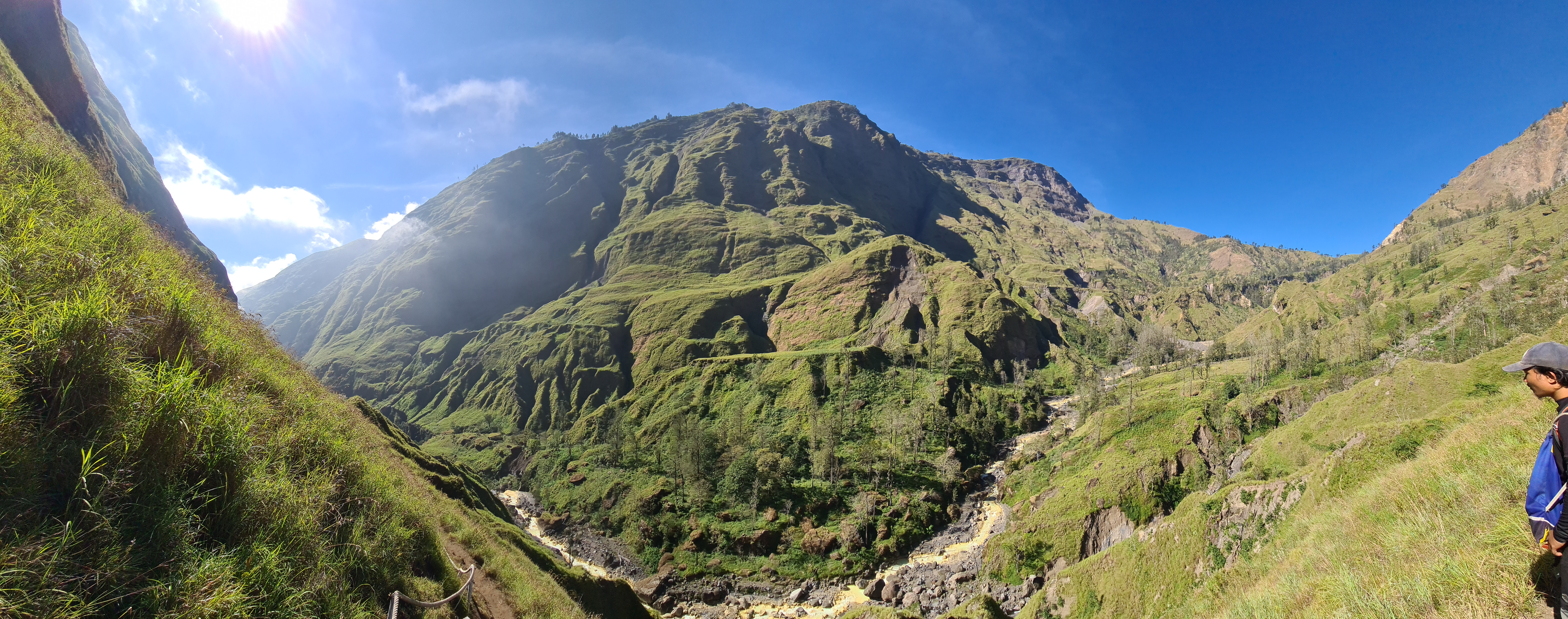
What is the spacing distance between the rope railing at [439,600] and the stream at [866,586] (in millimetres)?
30657

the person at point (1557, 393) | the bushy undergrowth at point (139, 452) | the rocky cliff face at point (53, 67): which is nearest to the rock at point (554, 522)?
the rocky cliff face at point (53, 67)

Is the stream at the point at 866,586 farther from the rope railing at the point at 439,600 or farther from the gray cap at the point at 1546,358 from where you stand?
the gray cap at the point at 1546,358

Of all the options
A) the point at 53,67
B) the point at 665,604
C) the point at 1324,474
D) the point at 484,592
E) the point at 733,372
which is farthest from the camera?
the point at 733,372

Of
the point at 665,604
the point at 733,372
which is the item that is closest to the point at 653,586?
the point at 665,604

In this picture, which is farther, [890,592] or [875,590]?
[875,590]

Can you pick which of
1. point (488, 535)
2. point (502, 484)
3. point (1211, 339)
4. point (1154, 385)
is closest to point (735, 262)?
point (502, 484)

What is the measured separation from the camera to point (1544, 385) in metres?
4.43

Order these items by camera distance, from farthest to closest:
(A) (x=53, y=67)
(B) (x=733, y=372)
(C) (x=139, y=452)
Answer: (B) (x=733, y=372) → (A) (x=53, y=67) → (C) (x=139, y=452)

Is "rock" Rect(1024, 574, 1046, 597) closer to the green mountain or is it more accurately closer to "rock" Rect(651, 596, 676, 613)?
the green mountain

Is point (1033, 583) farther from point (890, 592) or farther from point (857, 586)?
point (857, 586)

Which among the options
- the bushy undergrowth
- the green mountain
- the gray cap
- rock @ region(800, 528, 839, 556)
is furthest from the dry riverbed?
the bushy undergrowth

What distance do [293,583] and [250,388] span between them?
4.38m

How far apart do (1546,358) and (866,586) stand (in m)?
47.0

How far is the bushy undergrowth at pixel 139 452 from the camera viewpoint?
3.71 m
